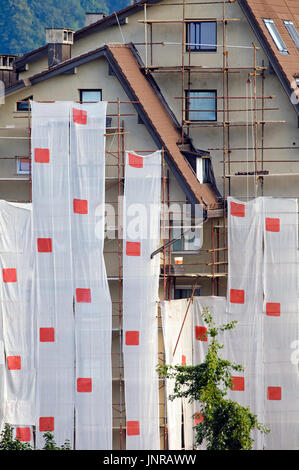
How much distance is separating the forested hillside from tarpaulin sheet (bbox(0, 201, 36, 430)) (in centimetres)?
7199

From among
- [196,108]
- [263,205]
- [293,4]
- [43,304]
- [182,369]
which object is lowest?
[182,369]

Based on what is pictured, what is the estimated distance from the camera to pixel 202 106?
66.7m

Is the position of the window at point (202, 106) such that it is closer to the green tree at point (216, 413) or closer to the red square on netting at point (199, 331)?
the red square on netting at point (199, 331)

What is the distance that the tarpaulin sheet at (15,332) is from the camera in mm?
62594

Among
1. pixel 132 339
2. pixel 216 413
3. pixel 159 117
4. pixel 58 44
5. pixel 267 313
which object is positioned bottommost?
pixel 216 413

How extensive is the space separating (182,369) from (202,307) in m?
7.77

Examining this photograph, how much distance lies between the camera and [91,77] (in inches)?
2554

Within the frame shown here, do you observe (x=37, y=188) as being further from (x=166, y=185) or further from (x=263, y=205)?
(x=263, y=205)

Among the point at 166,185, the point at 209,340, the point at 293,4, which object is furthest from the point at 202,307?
the point at 293,4

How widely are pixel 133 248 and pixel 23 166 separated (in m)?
6.60

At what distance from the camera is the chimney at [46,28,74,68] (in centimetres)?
6825

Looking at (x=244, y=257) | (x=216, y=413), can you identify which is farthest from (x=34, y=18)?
(x=216, y=413)

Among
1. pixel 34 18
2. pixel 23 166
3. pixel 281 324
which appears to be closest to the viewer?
pixel 281 324

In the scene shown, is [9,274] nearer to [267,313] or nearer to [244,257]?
[244,257]
